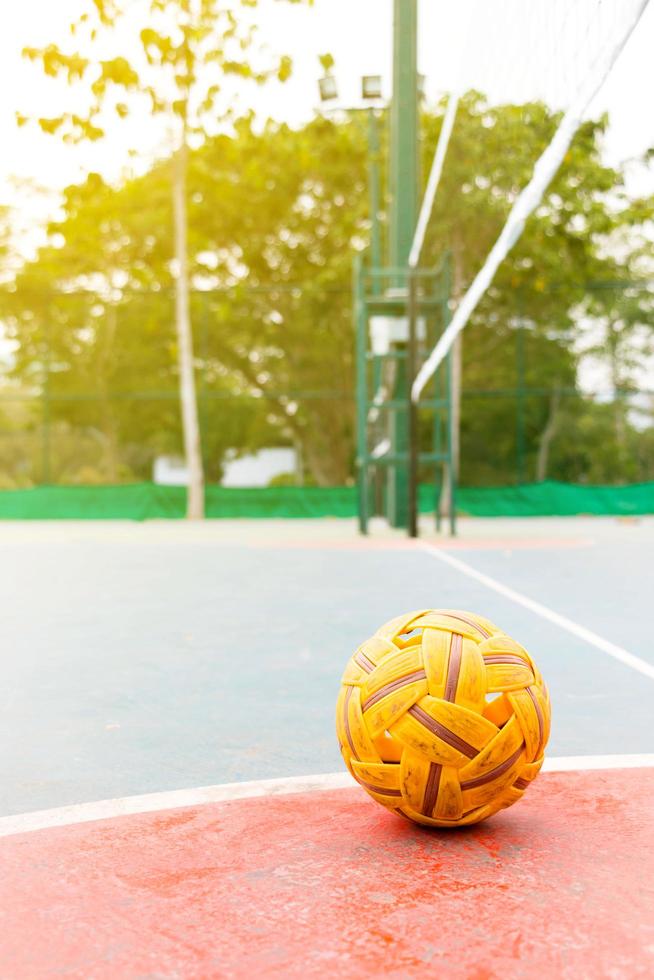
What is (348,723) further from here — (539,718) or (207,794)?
(207,794)

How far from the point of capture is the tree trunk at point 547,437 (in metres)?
29.5

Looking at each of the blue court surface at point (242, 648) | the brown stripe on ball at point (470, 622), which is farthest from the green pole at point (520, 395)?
the brown stripe on ball at point (470, 622)

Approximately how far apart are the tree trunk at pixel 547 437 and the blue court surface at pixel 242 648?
15.0m

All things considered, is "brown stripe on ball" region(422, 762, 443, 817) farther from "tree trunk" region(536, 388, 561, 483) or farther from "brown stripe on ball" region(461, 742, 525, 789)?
"tree trunk" region(536, 388, 561, 483)

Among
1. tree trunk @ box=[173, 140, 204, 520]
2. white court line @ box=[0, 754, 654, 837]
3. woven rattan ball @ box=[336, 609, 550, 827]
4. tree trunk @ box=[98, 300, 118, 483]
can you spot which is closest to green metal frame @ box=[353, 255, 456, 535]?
tree trunk @ box=[173, 140, 204, 520]

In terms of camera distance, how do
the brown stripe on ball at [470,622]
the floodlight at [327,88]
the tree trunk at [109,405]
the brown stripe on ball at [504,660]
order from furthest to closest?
the tree trunk at [109,405], the floodlight at [327,88], the brown stripe on ball at [470,622], the brown stripe on ball at [504,660]

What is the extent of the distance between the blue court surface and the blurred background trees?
13.5 metres

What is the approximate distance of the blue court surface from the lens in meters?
4.01

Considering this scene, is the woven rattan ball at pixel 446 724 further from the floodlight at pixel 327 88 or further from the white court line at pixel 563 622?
the floodlight at pixel 327 88

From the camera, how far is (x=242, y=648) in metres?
6.46

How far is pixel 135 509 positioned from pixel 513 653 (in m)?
21.9

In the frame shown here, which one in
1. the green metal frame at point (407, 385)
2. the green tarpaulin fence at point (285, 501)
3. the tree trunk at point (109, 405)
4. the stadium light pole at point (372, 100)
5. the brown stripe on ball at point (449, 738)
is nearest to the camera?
the brown stripe on ball at point (449, 738)

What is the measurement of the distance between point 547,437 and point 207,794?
2696 cm

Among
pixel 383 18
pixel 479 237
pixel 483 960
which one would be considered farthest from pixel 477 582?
pixel 479 237
